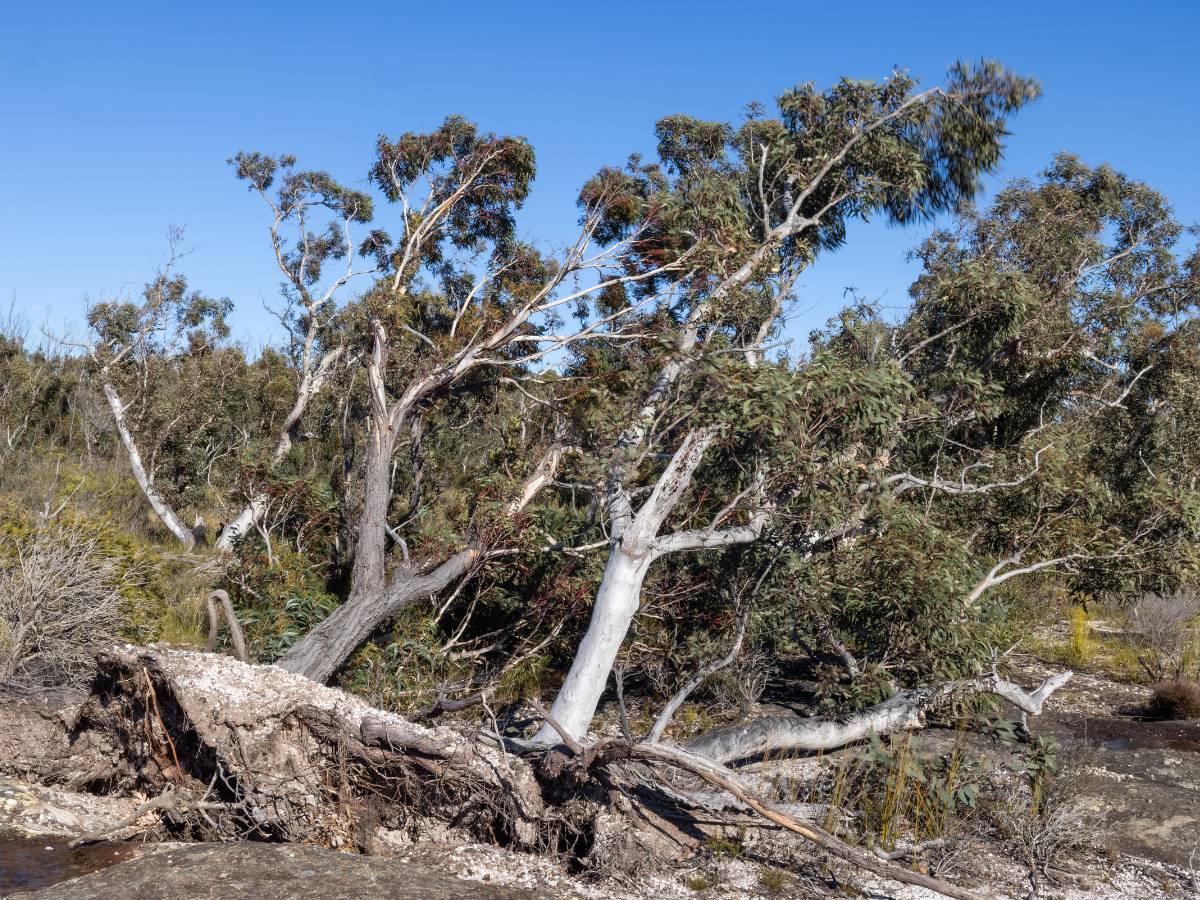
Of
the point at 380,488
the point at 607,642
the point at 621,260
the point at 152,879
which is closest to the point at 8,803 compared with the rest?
the point at 152,879

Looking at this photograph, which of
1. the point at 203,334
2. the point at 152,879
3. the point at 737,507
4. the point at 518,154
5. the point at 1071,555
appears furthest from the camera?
the point at 203,334

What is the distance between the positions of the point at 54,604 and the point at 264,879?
11.7 feet

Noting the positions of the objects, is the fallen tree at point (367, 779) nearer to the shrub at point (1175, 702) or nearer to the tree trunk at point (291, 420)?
the tree trunk at point (291, 420)

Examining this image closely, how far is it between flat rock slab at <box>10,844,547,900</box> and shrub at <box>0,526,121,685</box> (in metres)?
2.58

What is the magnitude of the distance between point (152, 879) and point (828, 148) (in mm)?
7921

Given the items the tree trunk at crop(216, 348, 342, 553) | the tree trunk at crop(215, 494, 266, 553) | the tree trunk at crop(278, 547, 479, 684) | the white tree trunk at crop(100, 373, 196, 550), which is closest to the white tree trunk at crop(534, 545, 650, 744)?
the tree trunk at crop(278, 547, 479, 684)

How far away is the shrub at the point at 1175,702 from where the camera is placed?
9180 millimetres

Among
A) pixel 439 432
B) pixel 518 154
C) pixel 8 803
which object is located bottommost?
pixel 8 803

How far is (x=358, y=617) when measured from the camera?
27.3 ft

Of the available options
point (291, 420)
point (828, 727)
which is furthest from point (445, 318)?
point (828, 727)

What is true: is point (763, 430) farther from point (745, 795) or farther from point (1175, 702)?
point (1175, 702)

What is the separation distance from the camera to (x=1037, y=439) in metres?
9.16

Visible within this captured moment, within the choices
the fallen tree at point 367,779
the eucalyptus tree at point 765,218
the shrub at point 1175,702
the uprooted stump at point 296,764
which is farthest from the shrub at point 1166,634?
the uprooted stump at point 296,764

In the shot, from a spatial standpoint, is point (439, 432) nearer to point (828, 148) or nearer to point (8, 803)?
point (828, 148)
